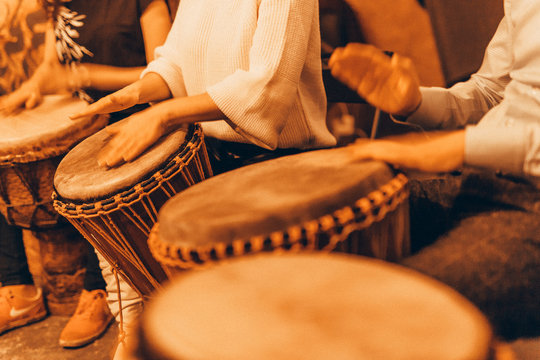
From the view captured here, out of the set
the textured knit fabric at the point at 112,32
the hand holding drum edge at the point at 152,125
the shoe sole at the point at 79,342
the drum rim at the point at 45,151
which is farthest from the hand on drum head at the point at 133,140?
the shoe sole at the point at 79,342

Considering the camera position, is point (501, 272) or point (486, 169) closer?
point (501, 272)

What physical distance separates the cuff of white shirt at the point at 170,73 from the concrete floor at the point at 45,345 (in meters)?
1.06

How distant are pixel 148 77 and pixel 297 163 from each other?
2.98 feet

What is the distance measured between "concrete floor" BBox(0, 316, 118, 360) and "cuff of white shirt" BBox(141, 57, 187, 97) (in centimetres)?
106

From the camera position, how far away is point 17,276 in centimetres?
210

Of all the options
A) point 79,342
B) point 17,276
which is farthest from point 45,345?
point 17,276

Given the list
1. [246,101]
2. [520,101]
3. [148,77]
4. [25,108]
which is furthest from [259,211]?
[25,108]

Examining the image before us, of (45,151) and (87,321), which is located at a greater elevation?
(45,151)

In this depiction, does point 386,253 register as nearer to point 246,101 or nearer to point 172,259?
point 172,259

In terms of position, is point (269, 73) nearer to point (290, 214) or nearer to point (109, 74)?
Answer: point (290, 214)

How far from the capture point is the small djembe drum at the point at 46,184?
64.9 inches

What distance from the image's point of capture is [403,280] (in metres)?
0.60

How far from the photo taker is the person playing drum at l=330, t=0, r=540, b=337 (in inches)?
34.3

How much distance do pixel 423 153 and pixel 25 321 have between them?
1.90m
